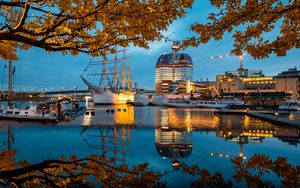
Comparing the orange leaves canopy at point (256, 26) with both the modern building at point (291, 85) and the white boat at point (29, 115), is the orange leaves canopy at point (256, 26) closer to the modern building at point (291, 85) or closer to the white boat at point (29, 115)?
the white boat at point (29, 115)

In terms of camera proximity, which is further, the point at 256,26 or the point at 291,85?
the point at 291,85

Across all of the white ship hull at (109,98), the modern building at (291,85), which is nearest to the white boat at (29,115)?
the white ship hull at (109,98)

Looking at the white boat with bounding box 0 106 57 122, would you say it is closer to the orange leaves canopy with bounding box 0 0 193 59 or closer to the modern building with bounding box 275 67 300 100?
the orange leaves canopy with bounding box 0 0 193 59

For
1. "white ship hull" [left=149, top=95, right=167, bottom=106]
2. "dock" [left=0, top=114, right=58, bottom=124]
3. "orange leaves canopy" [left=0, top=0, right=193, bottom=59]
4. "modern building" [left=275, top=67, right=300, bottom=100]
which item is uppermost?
"modern building" [left=275, top=67, right=300, bottom=100]

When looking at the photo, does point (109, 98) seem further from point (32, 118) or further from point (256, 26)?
point (256, 26)

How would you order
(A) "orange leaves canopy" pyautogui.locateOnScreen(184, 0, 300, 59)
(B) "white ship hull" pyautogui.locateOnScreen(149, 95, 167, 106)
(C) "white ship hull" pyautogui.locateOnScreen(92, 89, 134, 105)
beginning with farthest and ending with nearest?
(B) "white ship hull" pyautogui.locateOnScreen(149, 95, 167, 106) → (C) "white ship hull" pyautogui.locateOnScreen(92, 89, 134, 105) → (A) "orange leaves canopy" pyautogui.locateOnScreen(184, 0, 300, 59)

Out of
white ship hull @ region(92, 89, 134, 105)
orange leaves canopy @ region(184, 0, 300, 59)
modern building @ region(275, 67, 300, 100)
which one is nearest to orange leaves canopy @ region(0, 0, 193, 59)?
orange leaves canopy @ region(184, 0, 300, 59)

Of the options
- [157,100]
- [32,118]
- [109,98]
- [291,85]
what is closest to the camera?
[32,118]

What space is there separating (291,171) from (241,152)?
3.38 metres

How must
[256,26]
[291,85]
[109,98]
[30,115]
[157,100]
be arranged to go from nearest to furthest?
[256,26] < [30,115] < [109,98] < [291,85] < [157,100]

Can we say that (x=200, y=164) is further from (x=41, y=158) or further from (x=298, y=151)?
(x=41, y=158)

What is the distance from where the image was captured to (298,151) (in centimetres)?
1077

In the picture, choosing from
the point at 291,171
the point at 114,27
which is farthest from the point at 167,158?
the point at 114,27

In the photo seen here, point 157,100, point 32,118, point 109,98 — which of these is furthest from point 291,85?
point 32,118
